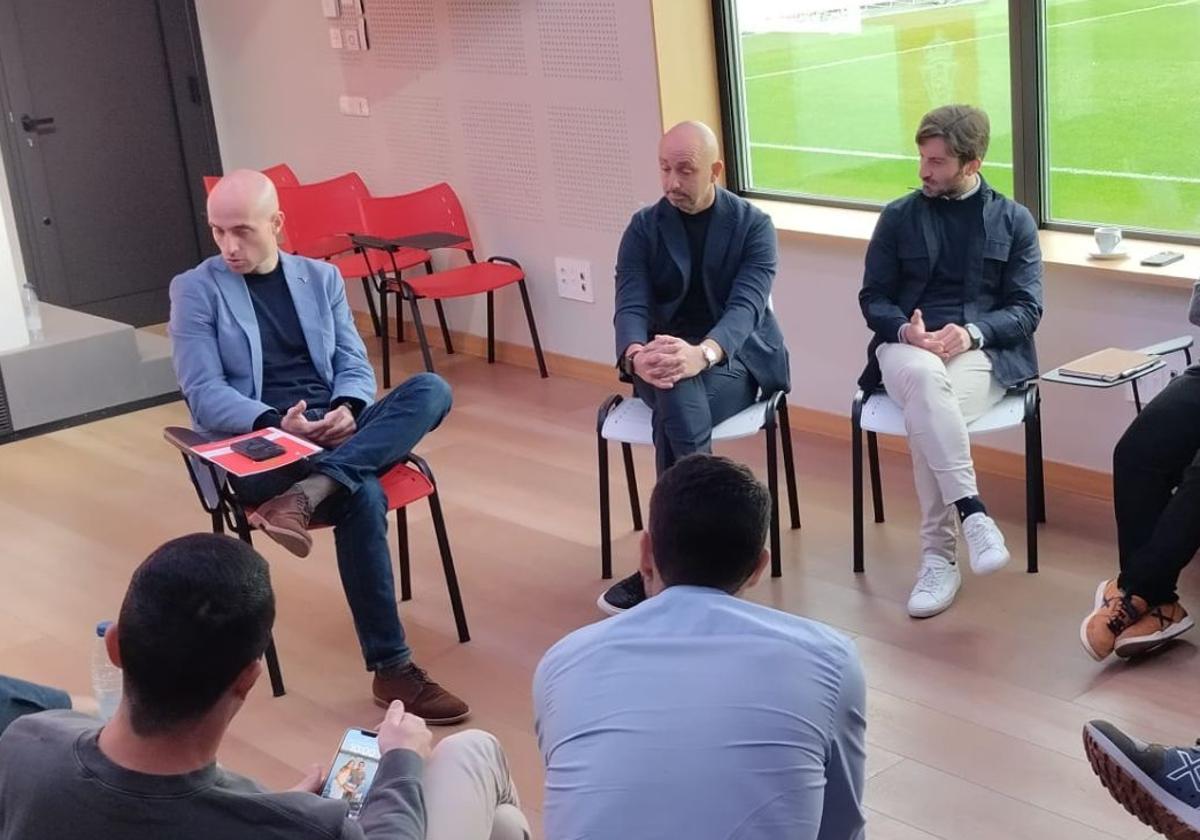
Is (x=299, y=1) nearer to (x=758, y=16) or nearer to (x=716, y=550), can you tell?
(x=758, y=16)

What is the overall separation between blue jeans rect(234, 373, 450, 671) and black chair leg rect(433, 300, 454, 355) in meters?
3.09

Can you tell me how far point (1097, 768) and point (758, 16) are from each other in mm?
3585

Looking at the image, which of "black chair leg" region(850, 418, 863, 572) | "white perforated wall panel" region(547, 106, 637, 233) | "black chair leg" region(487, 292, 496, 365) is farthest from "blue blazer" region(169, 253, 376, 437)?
"black chair leg" region(487, 292, 496, 365)

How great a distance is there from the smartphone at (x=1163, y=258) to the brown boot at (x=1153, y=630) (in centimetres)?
122

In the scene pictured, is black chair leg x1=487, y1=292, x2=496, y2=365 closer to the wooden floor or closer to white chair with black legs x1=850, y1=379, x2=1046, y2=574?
the wooden floor

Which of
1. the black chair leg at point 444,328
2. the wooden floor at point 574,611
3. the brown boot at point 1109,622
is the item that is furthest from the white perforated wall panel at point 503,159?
the brown boot at point 1109,622

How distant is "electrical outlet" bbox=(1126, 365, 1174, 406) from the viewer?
414 centimetres

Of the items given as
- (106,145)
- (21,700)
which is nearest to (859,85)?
(21,700)

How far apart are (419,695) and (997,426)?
1714 millimetres

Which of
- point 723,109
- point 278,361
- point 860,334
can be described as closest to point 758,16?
point 723,109

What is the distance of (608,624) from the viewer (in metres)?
2.03

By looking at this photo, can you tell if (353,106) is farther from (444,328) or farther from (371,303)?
(444,328)

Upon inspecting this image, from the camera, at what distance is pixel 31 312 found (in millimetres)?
6867

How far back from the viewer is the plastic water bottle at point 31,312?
21.8 feet
